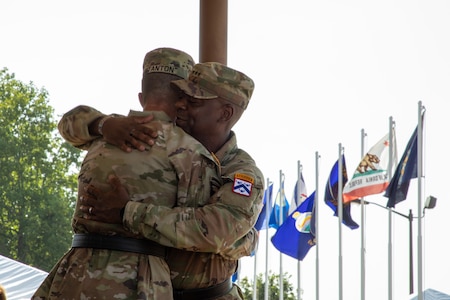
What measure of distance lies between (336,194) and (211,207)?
1780 cm

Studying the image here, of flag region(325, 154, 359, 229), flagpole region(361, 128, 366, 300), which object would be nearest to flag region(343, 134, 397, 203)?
flagpole region(361, 128, 366, 300)

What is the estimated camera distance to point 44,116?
38688mm

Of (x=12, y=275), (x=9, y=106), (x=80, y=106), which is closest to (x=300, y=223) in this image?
(x=12, y=275)

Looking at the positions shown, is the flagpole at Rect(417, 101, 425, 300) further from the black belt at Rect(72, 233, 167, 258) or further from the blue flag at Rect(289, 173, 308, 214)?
the black belt at Rect(72, 233, 167, 258)

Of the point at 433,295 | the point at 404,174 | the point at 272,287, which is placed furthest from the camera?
the point at 272,287

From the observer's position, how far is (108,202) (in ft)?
11.5

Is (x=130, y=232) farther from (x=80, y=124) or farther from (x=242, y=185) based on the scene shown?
(x=80, y=124)

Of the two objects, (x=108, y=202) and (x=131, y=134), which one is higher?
(x=131, y=134)

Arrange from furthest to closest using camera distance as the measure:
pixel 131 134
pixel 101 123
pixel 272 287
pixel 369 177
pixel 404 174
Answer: pixel 272 287 → pixel 369 177 → pixel 404 174 → pixel 101 123 → pixel 131 134

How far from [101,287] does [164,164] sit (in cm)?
46

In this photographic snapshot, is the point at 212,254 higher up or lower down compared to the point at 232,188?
lower down

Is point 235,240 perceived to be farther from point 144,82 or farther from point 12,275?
point 12,275

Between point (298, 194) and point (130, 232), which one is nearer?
point (130, 232)

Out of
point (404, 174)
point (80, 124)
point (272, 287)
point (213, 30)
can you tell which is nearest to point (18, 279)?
point (213, 30)
